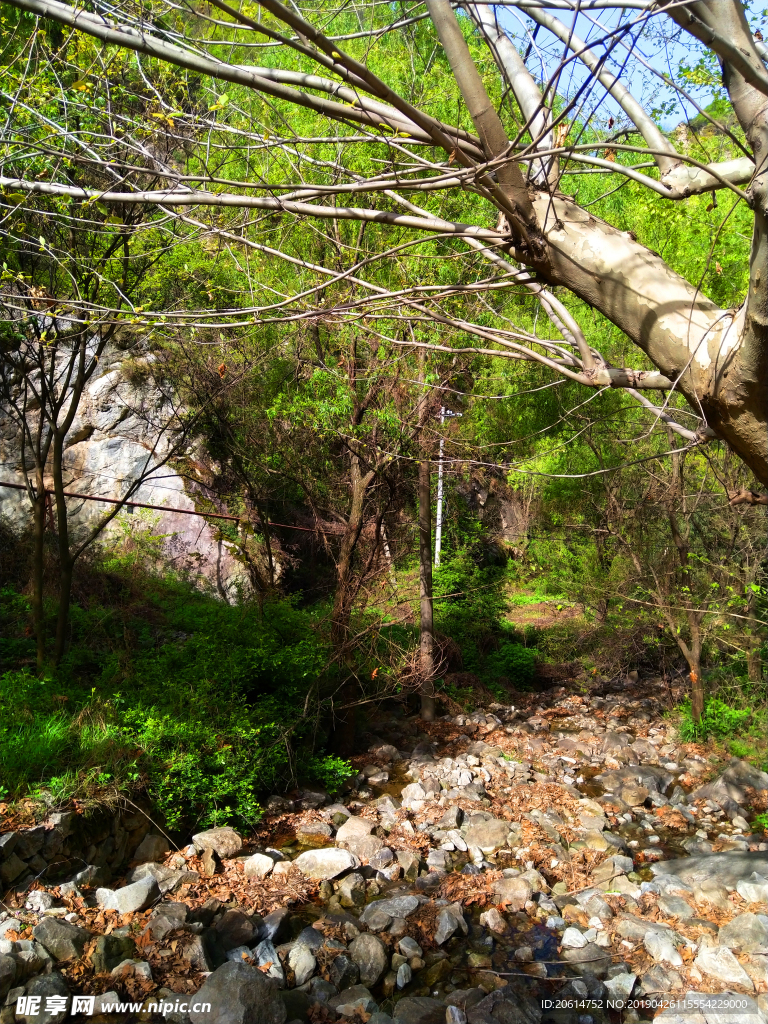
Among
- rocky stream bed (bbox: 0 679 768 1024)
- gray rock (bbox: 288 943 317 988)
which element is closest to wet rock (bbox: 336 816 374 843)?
rocky stream bed (bbox: 0 679 768 1024)

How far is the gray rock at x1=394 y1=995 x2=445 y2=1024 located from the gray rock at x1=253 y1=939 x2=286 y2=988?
2.17 feet

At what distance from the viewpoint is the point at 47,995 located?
350 cm

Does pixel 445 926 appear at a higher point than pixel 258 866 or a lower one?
lower

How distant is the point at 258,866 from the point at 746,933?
120 inches

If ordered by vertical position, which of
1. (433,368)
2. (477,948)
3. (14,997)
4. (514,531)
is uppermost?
(433,368)

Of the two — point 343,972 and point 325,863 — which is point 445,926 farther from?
point 325,863

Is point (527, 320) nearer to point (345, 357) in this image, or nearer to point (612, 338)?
point (612, 338)

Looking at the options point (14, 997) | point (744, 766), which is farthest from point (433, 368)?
point (14, 997)

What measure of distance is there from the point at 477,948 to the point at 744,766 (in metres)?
3.67

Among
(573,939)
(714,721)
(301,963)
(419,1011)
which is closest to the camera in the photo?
(419,1011)

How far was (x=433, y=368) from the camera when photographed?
23.3ft

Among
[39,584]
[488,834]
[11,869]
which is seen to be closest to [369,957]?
[488,834]

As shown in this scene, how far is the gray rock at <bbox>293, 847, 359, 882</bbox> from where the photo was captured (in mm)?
5082

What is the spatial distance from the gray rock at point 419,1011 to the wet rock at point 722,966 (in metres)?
A: 1.48
